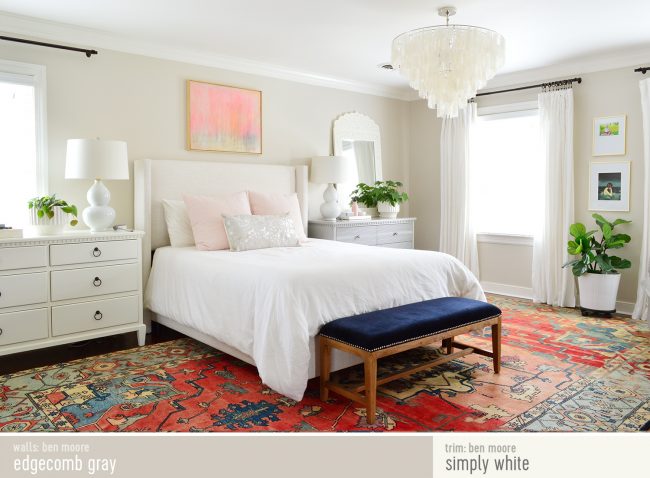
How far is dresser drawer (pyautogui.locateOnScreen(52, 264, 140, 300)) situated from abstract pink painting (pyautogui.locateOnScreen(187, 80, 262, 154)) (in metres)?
1.43

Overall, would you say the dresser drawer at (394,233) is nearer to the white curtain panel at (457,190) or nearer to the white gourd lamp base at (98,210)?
the white curtain panel at (457,190)

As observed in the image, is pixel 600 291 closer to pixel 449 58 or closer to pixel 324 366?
pixel 449 58

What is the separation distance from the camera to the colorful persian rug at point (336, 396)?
2.58m

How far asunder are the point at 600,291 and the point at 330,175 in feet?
9.48

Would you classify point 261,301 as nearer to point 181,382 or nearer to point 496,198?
point 181,382

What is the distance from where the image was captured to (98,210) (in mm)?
3891

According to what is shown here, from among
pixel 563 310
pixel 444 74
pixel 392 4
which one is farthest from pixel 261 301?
pixel 563 310

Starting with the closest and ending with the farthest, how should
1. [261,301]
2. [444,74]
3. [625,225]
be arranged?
[261,301], [444,74], [625,225]

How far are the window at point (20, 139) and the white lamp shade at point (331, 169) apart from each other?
8.70 ft

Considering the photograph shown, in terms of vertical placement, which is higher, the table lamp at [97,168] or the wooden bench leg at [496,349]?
the table lamp at [97,168]

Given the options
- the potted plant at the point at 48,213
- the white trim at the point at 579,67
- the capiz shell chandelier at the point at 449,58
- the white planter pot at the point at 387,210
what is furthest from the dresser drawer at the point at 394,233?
the potted plant at the point at 48,213

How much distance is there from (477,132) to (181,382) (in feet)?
14.9

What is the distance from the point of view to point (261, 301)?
2961mm

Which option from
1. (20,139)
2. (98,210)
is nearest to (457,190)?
(98,210)
